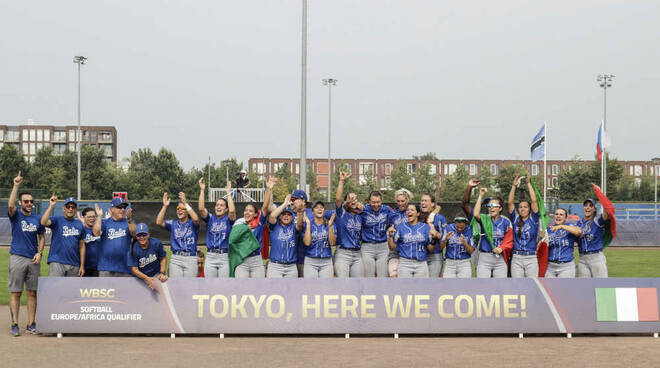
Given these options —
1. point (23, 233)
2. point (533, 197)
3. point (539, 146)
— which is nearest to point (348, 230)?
point (533, 197)

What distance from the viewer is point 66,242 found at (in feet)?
33.9

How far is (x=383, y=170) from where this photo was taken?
131750mm

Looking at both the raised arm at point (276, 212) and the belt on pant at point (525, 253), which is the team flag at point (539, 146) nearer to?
the belt on pant at point (525, 253)

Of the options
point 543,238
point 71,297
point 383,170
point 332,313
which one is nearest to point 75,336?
point 71,297

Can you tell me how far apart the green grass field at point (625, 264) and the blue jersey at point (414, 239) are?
8491 millimetres

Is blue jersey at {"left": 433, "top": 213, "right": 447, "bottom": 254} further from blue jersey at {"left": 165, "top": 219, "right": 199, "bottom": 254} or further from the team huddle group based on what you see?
blue jersey at {"left": 165, "top": 219, "right": 199, "bottom": 254}

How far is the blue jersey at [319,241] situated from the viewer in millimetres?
10367

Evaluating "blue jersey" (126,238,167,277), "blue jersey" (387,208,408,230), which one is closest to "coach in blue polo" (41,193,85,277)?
"blue jersey" (126,238,167,277)

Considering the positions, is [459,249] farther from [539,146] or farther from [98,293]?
[539,146]

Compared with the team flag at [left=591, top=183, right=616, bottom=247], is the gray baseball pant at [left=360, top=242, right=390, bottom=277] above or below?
below

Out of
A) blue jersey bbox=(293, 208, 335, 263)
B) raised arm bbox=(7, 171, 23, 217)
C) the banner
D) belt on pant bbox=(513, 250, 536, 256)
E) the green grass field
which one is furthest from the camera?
the green grass field

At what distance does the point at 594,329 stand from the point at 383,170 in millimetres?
121802

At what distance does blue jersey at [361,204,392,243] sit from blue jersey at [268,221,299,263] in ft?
4.08

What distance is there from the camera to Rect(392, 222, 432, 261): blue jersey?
10344 mm
